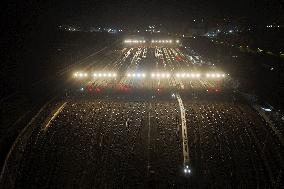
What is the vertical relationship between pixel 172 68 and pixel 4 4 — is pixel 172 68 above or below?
below

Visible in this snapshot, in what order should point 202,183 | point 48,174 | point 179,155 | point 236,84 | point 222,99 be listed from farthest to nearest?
point 236,84 < point 222,99 < point 179,155 < point 48,174 < point 202,183

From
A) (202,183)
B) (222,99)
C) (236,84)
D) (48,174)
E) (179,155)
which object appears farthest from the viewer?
(236,84)

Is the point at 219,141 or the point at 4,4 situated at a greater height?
the point at 4,4

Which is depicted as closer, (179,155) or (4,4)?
(179,155)

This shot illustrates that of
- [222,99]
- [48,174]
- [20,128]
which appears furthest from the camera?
[222,99]

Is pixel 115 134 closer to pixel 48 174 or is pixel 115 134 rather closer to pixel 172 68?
pixel 48 174

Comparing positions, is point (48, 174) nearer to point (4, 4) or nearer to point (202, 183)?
point (202, 183)

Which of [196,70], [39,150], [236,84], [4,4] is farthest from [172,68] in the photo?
[39,150]

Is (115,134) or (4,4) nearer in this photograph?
(115,134)

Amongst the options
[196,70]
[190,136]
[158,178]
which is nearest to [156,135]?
[190,136]
